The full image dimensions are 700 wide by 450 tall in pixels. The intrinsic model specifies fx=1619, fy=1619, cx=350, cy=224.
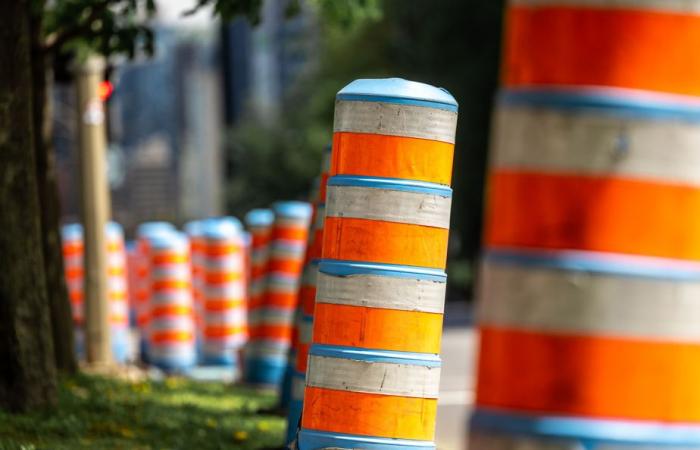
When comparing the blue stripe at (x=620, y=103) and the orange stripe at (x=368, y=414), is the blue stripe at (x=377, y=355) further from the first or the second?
the blue stripe at (x=620, y=103)

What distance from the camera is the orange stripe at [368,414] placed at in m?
6.27

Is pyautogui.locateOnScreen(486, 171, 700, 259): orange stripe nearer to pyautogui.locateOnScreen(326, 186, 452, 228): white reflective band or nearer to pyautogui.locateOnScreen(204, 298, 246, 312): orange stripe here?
pyautogui.locateOnScreen(326, 186, 452, 228): white reflective band

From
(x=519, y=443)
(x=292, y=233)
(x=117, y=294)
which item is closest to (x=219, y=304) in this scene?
(x=117, y=294)

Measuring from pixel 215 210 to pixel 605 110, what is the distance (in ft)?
160

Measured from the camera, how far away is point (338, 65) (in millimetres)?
46781

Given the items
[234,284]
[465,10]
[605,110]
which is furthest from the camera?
[465,10]

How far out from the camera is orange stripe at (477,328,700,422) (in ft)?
12.2

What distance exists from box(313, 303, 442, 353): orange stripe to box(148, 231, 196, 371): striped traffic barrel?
1278 cm

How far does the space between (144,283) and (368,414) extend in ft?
54.4

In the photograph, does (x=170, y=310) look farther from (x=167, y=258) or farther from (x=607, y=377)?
(x=607, y=377)

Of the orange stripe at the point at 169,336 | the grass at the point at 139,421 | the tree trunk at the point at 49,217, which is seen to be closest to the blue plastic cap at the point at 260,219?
the orange stripe at the point at 169,336

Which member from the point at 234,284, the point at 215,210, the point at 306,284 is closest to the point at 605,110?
the point at 306,284

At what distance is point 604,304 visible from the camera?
3707 mm

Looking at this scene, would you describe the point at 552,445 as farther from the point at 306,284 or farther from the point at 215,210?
the point at 215,210
